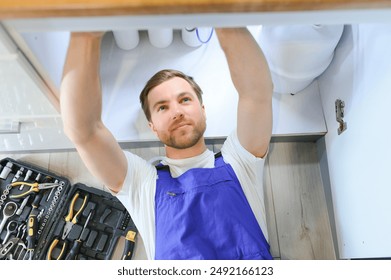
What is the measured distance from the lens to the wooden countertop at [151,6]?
367 mm

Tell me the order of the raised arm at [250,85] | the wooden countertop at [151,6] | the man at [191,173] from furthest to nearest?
the man at [191,173] → the raised arm at [250,85] → the wooden countertop at [151,6]

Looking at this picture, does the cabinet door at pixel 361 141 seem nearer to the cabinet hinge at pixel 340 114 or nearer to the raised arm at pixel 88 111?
the cabinet hinge at pixel 340 114

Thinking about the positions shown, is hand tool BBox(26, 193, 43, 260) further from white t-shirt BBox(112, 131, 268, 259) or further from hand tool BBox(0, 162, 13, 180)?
white t-shirt BBox(112, 131, 268, 259)

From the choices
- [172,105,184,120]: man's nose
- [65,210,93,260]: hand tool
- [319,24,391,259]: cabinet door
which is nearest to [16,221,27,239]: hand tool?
[65,210,93,260]: hand tool

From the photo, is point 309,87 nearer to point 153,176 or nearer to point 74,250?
point 153,176

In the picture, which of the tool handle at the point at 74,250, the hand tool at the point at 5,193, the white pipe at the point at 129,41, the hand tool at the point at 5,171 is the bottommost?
the tool handle at the point at 74,250

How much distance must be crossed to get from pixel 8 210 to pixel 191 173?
16.7 inches

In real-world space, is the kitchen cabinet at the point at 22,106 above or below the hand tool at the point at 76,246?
above

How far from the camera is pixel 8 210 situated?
2.52 ft

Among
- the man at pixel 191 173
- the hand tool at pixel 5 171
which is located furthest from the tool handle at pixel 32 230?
the man at pixel 191 173

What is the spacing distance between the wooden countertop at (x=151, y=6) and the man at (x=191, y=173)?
16 cm
